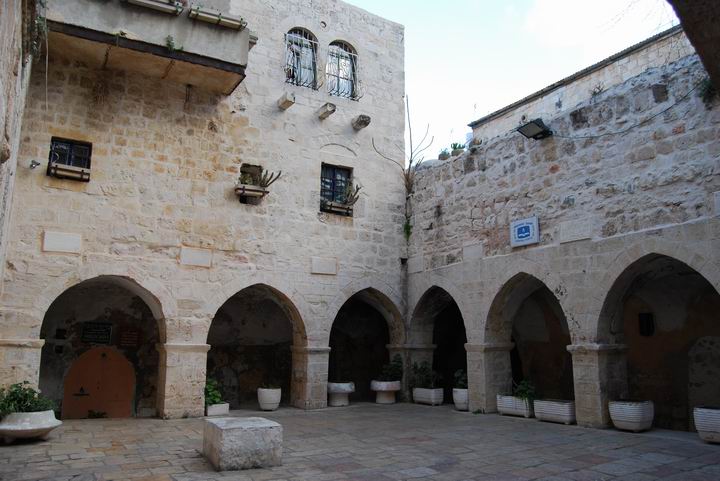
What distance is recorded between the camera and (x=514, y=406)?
834cm

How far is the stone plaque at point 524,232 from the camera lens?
8117mm

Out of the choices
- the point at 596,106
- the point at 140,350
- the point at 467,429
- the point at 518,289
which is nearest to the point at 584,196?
the point at 596,106

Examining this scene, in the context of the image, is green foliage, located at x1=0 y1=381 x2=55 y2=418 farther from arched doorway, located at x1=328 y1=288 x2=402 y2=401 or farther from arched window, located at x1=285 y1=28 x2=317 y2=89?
arched window, located at x1=285 y1=28 x2=317 y2=89

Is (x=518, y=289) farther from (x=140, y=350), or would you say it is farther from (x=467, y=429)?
(x=140, y=350)

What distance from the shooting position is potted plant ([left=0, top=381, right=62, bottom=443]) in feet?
19.0

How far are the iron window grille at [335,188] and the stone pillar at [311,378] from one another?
2.52 m

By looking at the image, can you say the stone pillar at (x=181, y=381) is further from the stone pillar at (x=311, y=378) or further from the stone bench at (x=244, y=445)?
the stone bench at (x=244, y=445)

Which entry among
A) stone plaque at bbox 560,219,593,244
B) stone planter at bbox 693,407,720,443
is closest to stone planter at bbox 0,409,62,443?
stone plaque at bbox 560,219,593,244

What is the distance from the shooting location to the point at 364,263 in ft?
33.5

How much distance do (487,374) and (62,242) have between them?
651 cm

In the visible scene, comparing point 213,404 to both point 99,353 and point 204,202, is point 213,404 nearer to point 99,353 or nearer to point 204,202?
point 99,353

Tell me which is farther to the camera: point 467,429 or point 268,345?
point 268,345

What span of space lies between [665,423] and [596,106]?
4633 millimetres

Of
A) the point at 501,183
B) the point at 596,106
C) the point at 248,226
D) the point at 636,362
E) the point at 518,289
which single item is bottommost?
the point at 636,362
